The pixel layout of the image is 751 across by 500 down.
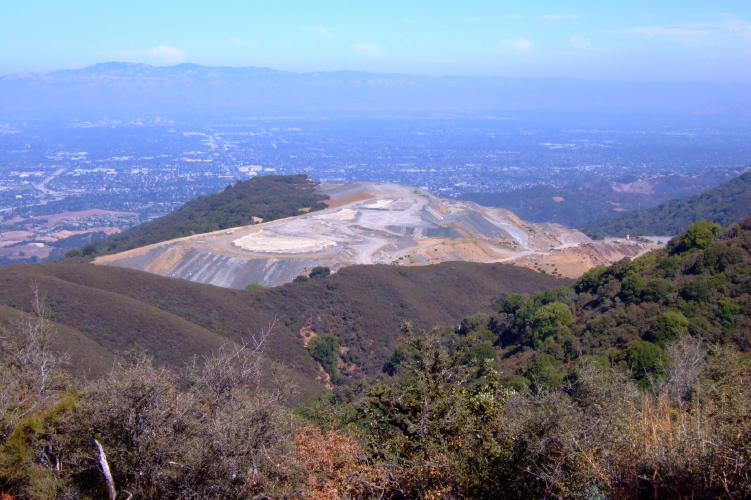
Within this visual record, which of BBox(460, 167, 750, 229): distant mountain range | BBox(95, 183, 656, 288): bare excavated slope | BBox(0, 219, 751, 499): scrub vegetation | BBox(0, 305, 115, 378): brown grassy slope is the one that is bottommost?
BBox(460, 167, 750, 229): distant mountain range

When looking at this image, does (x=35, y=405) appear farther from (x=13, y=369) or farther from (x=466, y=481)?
(x=466, y=481)

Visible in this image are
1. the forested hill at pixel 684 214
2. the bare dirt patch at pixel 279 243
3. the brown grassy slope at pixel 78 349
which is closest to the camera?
the brown grassy slope at pixel 78 349

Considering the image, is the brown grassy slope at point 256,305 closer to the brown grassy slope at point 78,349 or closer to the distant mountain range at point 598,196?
the brown grassy slope at point 78,349

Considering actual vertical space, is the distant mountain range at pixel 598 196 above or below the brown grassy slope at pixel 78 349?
below

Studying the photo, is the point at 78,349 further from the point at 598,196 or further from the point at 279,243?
the point at 598,196

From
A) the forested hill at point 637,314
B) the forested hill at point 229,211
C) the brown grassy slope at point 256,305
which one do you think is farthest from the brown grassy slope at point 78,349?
the forested hill at point 229,211

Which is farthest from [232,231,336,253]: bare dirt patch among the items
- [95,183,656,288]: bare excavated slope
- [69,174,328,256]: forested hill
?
[69,174,328,256]: forested hill

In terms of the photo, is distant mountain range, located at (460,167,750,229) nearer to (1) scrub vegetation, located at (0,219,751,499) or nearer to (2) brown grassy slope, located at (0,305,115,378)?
(2) brown grassy slope, located at (0,305,115,378)
